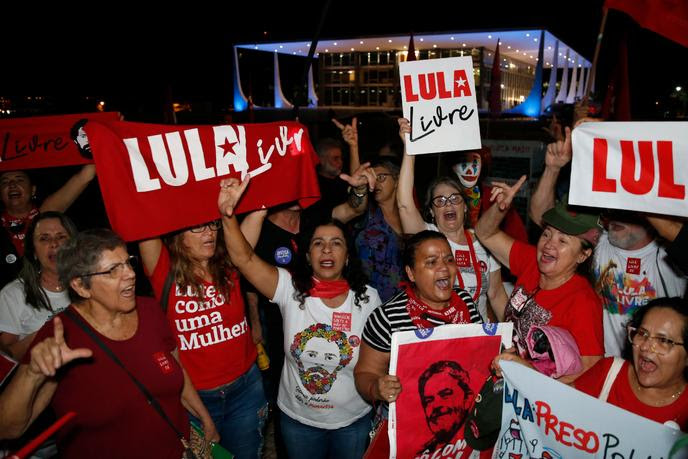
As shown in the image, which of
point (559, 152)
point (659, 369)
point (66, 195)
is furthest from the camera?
point (66, 195)

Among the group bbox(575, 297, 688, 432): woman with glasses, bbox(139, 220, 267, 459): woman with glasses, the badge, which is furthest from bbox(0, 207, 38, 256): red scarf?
bbox(575, 297, 688, 432): woman with glasses

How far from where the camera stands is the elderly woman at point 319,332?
121 inches

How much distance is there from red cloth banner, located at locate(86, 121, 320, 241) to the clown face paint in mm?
1883

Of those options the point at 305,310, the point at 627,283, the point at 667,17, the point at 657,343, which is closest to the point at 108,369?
the point at 305,310

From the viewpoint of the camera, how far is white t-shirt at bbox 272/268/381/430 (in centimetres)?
307

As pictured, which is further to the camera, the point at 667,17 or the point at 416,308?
the point at 667,17

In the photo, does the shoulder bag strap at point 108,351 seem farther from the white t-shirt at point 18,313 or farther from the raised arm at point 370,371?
the raised arm at point 370,371

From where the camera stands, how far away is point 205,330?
310 cm

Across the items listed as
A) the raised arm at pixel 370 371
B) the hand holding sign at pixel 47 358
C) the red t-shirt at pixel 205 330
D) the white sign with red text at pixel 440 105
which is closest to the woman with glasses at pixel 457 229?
the white sign with red text at pixel 440 105

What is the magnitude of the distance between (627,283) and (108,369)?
3.51 m

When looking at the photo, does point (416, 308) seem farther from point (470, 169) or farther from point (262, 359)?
point (470, 169)

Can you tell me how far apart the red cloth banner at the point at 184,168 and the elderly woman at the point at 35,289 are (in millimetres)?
656

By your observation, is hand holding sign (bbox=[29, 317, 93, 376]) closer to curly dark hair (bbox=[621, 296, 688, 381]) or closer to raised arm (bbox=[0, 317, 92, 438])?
raised arm (bbox=[0, 317, 92, 438])

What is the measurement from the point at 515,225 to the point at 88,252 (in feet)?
13.3
